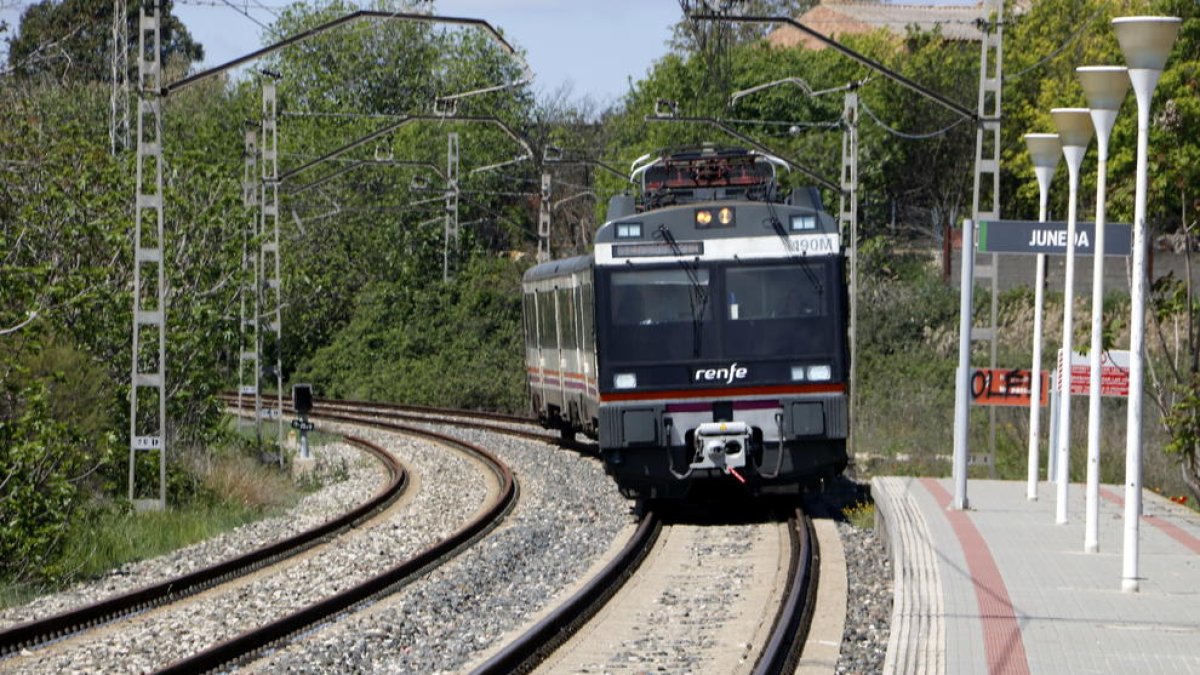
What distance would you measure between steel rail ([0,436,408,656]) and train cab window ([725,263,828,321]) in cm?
487

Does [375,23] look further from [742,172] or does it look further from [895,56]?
[742,172]

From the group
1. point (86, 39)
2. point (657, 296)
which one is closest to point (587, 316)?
point (657, 296)

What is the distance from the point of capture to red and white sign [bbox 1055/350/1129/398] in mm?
17359

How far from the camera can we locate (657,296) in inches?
698

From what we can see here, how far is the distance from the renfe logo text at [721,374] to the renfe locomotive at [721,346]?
0.01 m

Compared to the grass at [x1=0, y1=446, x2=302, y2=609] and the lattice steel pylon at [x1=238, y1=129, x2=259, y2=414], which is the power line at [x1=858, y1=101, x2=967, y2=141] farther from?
the grass at [x1=0, y1=446, x2=302, y2=609]

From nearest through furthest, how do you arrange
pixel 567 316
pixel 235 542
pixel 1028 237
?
1. pixel 1028 237
2. pixel 235 542
3. pixel 567 316

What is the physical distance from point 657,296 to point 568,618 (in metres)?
6.49

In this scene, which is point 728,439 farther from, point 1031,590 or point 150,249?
point 150,249

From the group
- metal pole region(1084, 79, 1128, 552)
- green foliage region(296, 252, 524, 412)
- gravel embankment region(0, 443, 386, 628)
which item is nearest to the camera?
metal pole region(1084, 79, 1128, 552)

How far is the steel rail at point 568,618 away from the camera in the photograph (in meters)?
9.99

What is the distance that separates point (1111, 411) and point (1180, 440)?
1366 cm

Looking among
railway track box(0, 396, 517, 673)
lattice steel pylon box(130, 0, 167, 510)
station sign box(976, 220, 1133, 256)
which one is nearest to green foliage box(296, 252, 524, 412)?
railway track box(0, 396, 517, 673)

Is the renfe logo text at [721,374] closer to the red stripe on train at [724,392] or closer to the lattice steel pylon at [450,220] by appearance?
the red stripe on train at [724,392]
